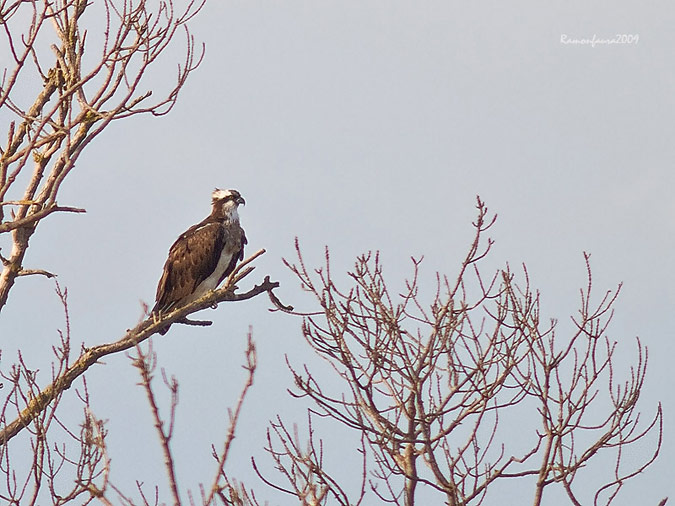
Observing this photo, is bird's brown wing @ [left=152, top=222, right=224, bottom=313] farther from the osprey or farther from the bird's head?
the bird's head

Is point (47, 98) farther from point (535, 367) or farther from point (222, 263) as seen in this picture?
point (535, 367)

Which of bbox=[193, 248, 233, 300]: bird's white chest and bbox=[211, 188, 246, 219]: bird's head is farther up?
bbox=[211, 188, 246, 219]: bird's head

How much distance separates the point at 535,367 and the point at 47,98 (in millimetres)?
5057

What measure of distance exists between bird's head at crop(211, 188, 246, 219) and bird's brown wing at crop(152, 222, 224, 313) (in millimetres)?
452

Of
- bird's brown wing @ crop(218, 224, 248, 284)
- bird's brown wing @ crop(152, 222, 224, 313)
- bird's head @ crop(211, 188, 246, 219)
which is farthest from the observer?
bird's head @ crop(211, 188, 246, 219)

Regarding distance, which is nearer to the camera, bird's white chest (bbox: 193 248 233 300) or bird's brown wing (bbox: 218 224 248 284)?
bird's white chest (bbox: 193 248 233 300)

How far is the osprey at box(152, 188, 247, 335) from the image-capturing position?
A: 42.9 feet

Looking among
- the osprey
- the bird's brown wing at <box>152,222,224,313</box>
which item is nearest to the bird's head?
the osprey

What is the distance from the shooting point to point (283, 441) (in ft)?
24.3

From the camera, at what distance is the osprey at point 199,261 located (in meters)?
13.1

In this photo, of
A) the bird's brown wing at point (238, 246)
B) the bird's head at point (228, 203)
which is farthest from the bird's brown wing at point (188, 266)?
the bird's head at point (228, 203)

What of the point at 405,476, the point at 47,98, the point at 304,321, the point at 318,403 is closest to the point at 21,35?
the point at 47,98

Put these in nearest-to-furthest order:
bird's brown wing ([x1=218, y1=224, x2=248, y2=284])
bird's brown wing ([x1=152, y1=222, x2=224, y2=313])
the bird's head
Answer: bird's brown wing ([x1=152, y1=222, x2=224, y2=313]) → bird's brown wing ([x1=218, y1=224, x2=248, y2=284]) → the bird's head

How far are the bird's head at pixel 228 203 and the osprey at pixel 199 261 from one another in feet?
0.42
